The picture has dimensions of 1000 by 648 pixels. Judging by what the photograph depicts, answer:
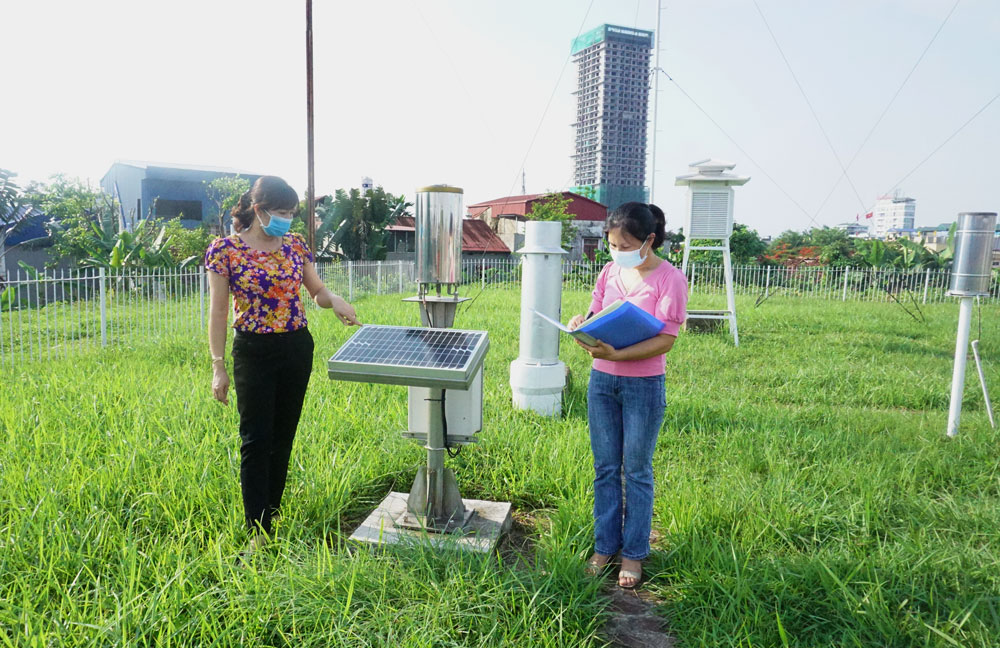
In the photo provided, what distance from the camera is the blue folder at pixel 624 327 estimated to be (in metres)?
2.37

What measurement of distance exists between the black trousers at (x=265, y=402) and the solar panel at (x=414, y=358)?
0.82ft

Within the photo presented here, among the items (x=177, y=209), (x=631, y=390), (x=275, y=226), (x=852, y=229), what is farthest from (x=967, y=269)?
(x=852, y=229)

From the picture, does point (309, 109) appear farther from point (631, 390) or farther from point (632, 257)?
point (631, 390)

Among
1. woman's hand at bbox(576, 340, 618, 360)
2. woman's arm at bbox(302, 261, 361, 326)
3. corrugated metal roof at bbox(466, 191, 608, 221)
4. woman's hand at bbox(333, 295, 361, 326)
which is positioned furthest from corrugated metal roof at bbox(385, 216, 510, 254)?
woman's hand at bbox(576, 340, 618, 360)

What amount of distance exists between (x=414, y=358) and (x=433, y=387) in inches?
6.0

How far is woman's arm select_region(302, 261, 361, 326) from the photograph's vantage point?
2875mm

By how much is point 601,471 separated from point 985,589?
5.34ft

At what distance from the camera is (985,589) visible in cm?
256

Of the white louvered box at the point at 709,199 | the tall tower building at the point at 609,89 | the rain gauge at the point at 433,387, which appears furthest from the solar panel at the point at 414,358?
the tall tower building at the point at 609,89

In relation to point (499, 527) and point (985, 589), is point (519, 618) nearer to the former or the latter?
point (499, 527)

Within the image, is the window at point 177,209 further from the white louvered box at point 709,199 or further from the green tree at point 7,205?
the white louvered box at point 709,199

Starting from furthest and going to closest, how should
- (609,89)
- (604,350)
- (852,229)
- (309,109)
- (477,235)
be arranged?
(852,229) → (609,89) → (477,235) → (309,109) → (604,350)

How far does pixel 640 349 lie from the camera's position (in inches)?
99.0

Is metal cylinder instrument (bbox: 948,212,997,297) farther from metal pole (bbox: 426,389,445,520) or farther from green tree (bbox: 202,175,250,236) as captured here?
green tree (bbox: 202,175,250,236)
